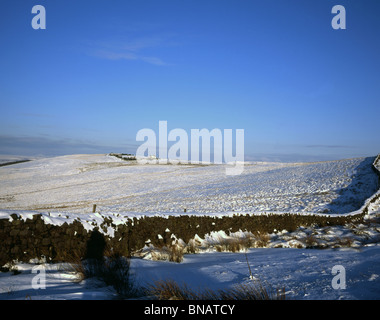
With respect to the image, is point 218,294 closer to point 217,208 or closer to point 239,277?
point 239,277

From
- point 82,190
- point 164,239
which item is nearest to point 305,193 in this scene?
point 164,239

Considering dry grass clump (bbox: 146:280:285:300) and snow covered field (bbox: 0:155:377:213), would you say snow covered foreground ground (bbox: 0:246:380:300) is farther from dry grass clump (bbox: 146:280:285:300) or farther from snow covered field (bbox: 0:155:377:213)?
snow covered field (bbox: 0:155:377:213)

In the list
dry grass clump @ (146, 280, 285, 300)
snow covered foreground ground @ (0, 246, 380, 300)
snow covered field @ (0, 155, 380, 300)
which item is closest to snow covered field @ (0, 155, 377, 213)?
snow covered field @ (0, 155, 380, 300)

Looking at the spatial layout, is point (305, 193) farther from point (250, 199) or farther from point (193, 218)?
point (193, 218)

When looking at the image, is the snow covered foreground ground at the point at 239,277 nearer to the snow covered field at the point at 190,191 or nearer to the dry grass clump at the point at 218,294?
the dry grass clump at the point at 218,294

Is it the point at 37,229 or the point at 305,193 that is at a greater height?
the point at 37,229

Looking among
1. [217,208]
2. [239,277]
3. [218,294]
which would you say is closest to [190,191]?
[217,208]

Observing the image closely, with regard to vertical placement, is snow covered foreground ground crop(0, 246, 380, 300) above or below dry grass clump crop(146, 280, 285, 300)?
below
